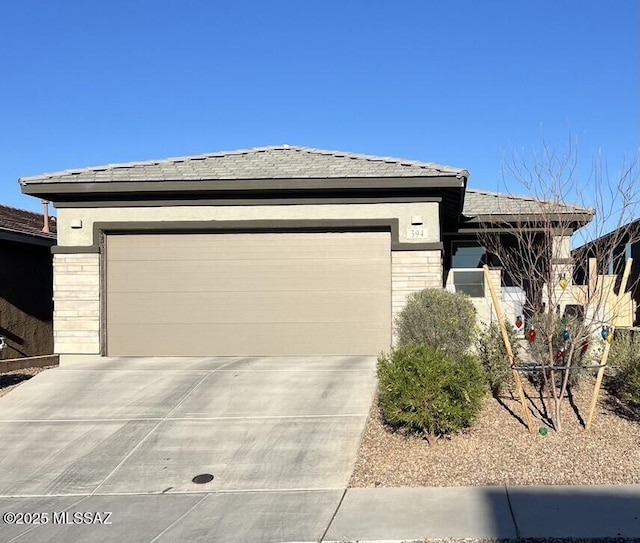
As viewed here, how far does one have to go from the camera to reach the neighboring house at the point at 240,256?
40.4 feet

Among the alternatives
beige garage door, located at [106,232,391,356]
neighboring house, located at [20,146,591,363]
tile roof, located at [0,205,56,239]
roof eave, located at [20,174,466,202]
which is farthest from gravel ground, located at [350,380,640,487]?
tile roof, located at [0,205,56,239]

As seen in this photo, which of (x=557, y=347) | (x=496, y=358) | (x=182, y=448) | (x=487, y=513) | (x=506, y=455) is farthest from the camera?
(x=557, y=347)

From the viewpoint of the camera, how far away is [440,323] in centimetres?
961

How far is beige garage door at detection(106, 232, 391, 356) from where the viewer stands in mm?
12406

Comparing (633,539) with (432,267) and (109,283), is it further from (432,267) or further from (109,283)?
(109,283)

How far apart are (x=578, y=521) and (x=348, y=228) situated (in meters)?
7.87

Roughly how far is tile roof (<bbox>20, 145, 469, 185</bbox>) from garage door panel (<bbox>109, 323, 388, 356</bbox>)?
117 inches

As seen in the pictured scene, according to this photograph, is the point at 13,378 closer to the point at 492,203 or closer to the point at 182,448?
the point at 182,448

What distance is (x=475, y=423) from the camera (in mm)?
7941

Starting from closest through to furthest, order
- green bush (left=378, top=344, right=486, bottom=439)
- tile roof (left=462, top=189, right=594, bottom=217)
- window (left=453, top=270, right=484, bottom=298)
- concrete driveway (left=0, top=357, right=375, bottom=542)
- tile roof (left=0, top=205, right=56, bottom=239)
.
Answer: concrete driveway (left=0, top=357, right=375, bottom=542) < green bush (left=378, top=344, right=486, bottom=439) < tile roof (left=462, top=189, right=594, bottom=217) < window (left=453, top=270, right=484, bottom=298) < tile roof (left=0, top=205, right=56, bottom=239)

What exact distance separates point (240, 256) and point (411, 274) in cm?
344

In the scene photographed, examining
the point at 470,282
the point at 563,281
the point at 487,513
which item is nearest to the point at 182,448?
the point at 487,513

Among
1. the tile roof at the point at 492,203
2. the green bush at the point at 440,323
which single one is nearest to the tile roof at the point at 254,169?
the tile roof at the point at 492,203

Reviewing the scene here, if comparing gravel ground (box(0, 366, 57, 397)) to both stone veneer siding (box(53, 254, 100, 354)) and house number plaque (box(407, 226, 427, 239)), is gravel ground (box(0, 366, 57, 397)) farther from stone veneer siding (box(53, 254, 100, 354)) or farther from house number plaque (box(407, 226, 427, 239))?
house number plaque (box(407, 226, 427, 239))
